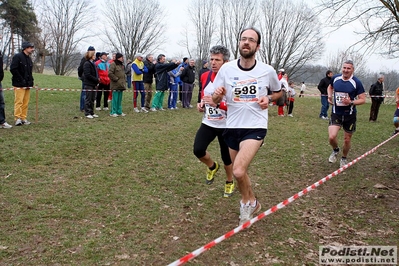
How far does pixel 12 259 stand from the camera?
3412 mm

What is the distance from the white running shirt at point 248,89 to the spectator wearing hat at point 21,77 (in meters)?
6.83

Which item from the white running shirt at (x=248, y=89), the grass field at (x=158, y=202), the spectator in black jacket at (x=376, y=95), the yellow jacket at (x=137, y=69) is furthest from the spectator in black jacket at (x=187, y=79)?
the white running shirt at (x=248, y=89)

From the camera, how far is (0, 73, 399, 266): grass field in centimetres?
371

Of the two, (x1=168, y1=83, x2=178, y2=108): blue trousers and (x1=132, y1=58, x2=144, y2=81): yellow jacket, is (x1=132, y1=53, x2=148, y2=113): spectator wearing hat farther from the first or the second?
(x1=168, y1=83, x2=178, y2=108): blue trousers

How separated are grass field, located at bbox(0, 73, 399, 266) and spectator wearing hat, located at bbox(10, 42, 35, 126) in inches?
22.7

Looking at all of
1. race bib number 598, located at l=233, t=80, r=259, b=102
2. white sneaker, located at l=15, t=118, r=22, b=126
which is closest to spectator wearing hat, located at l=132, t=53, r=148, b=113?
white sneaker, located at l=15, t=118, r=22, b=126

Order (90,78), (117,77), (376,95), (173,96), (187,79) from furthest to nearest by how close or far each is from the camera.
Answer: (376,95), (173,96), (187,79), (117,77), (90,78)

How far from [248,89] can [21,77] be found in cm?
721

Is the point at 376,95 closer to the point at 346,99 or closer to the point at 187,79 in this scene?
the point at 187,79

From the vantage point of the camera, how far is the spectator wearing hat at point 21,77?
8.80m

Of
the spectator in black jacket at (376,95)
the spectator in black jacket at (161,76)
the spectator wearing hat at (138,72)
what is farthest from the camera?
the spectator in black jacket at (376,95)

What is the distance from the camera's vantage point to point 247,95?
13.3 feet

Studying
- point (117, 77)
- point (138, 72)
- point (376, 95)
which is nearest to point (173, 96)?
point (138, 72)

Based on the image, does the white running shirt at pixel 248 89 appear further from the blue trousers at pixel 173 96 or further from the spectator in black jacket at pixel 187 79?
the blue trousers at pixel 173 96
